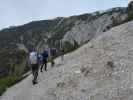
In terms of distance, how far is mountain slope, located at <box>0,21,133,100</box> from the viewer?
55.6 feet

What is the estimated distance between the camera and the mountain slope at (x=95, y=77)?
55.6 ft

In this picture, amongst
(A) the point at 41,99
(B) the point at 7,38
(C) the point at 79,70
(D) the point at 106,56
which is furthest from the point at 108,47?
(B) the point at 7,38

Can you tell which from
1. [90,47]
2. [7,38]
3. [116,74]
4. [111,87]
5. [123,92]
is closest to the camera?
[123,92]

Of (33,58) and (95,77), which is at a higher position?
(33,58)

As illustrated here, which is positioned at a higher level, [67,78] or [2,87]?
[67,78]

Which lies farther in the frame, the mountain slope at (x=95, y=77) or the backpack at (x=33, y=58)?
the backpack at (x=33, y=58)

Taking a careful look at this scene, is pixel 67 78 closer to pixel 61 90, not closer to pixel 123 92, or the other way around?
pixel 61 90

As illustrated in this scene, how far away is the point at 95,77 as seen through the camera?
19.2 meters

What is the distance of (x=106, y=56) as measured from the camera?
22.1m

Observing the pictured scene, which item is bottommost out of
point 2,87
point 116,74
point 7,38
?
point 7,38

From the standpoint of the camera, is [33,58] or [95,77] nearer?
[95,77]

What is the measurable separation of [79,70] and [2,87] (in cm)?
910

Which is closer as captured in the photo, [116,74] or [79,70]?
[116,74]

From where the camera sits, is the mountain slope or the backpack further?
the backpack
